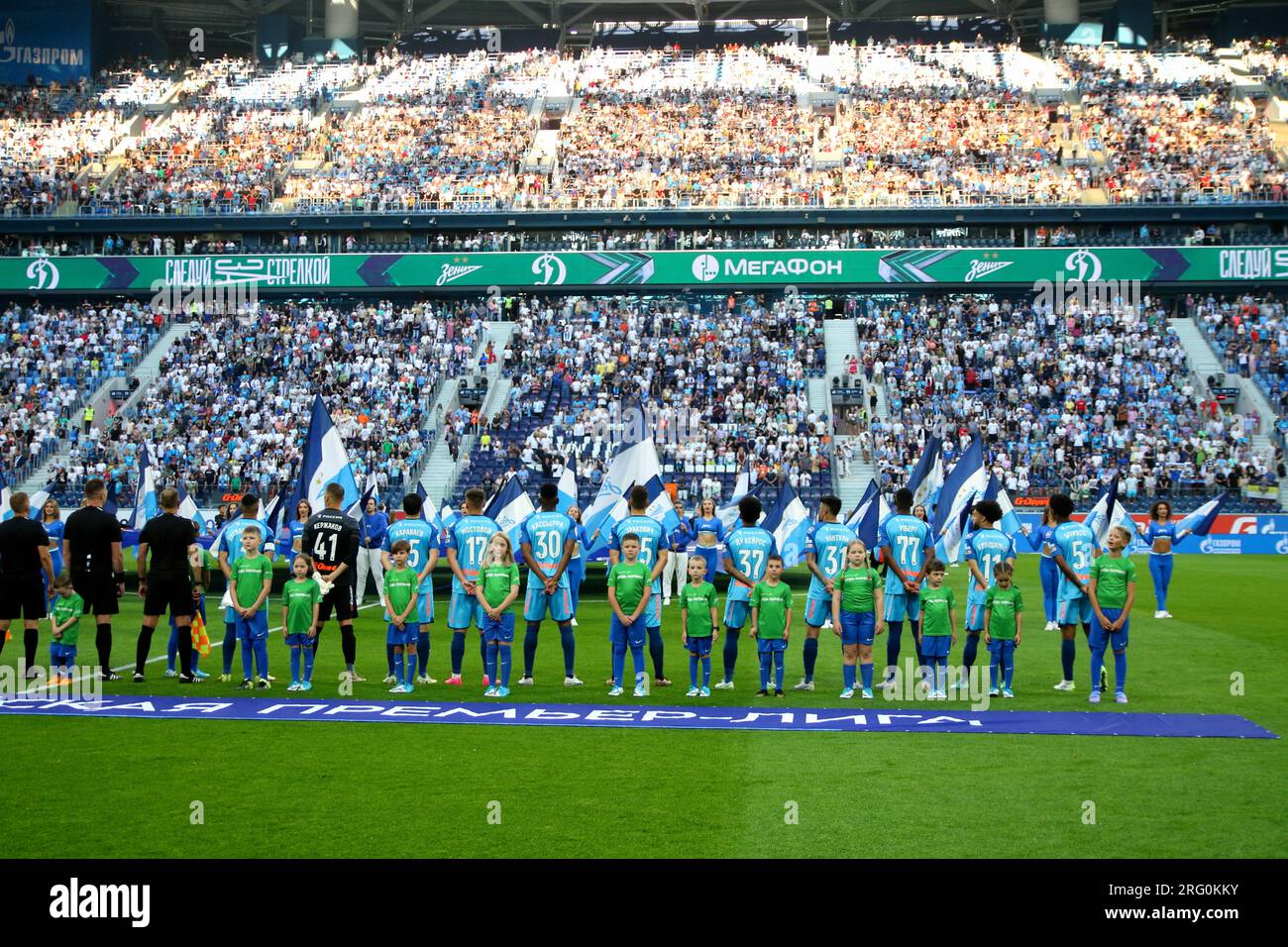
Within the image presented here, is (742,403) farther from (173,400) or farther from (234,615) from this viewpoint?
(234,615)

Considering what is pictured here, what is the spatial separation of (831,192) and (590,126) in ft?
39.3

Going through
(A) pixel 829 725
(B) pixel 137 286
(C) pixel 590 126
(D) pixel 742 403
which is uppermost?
(C) pixel 590 126

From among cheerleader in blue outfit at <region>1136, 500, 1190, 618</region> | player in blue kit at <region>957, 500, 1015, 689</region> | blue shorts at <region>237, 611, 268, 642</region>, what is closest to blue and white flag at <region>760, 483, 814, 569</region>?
cheerleader in blue outfit at <region>1136, 500, 1190, 618</region>

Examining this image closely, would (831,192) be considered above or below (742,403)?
above

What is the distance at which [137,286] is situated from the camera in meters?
51.7

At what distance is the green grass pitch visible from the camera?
7512 mm

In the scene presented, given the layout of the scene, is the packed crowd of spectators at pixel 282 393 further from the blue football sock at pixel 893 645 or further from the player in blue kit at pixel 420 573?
the blue football sock at pixel 893 645

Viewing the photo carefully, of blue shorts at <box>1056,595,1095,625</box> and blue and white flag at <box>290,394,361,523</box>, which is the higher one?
blue and white flag at <box>290,394,361,523</box>

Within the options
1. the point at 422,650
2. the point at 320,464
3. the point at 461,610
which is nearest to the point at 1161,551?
the point at 461,610

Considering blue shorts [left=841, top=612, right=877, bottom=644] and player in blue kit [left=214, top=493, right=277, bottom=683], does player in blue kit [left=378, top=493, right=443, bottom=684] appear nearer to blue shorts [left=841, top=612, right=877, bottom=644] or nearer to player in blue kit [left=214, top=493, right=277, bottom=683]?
player in blue kit [left=214, top=493, right=277, bottom=683]

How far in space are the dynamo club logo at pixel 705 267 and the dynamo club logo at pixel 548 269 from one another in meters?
5.19

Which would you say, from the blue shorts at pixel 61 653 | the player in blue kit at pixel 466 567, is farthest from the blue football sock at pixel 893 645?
the blue shorts at pixel 61 653
